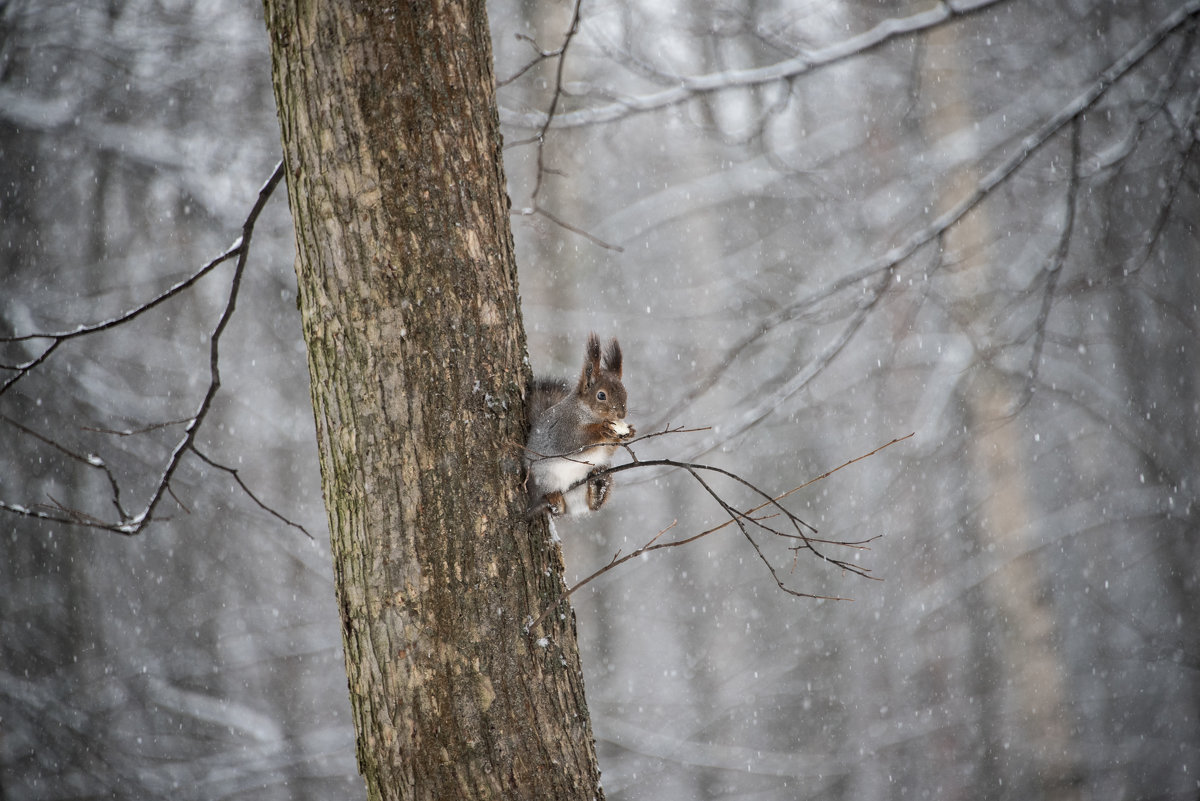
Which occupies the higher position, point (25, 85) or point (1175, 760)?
point (25, 85)

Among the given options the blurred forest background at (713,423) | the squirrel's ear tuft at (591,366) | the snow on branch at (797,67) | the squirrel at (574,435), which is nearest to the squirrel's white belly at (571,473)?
the squirrel at (574,435)

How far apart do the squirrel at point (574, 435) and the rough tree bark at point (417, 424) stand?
0.15 ft

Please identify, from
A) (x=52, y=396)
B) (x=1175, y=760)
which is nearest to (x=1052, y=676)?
(x=1175, y=760)

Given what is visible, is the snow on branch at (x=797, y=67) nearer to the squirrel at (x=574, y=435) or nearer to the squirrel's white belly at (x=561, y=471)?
the squirrel at (x=574, y=435)

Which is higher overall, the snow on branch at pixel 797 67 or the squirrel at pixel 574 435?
the snow on branch at pixel 797 67

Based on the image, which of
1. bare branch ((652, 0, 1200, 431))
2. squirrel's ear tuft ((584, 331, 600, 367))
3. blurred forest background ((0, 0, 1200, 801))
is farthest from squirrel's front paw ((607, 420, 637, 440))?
blurred forest background ((0, 0, 1200, 801))

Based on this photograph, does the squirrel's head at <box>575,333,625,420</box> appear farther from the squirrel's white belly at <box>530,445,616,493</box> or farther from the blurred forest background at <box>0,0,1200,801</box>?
the blurred forest background at <box>0,0,1200,801</box>

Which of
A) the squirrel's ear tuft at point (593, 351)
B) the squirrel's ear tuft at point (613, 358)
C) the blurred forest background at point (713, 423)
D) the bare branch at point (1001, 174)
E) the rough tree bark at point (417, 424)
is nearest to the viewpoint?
the rough tree bark at point (417, 424)

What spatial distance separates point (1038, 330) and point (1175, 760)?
3884mm

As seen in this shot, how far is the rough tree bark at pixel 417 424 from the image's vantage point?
3.99ft

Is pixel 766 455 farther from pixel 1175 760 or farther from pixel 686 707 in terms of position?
pixel 1175 760

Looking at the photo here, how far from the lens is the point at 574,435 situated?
4.35 ft

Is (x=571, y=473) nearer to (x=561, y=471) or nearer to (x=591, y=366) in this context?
(x=561, y=471)

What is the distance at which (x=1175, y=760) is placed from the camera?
4676 millimetres
